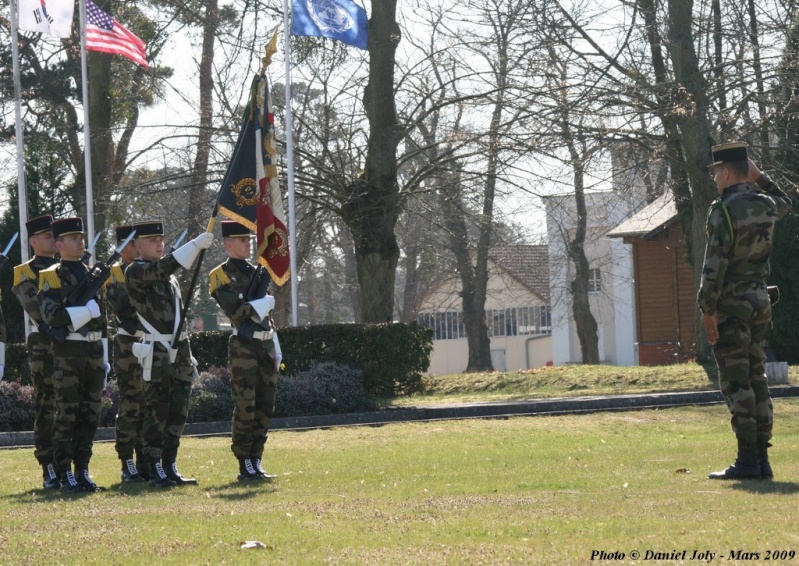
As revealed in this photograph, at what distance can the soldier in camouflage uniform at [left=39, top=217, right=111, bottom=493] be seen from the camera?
10.1 meters

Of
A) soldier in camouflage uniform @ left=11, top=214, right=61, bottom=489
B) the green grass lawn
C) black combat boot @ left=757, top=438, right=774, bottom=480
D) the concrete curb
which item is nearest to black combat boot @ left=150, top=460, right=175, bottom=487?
the green grass lawn

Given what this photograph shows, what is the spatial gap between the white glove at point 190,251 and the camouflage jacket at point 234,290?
467 mm

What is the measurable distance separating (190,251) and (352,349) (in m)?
11.1

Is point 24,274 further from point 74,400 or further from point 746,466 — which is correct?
point 746,466

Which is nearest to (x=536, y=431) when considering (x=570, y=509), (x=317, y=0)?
(x=570, y=509)

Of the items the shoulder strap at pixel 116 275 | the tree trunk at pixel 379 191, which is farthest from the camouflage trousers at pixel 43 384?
the tree trunk at pixel 379 191

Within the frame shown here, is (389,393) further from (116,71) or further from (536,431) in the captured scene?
(116,71)

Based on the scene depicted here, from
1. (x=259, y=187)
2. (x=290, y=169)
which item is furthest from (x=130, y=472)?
(x=290, y=169)

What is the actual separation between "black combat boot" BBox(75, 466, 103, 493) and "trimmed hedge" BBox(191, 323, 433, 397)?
1035 cm

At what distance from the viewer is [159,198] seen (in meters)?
27.7

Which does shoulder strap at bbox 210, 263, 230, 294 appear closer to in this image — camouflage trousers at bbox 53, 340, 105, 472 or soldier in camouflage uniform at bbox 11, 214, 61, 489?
camouflage trousers at bbox 53, 340, 105, 472

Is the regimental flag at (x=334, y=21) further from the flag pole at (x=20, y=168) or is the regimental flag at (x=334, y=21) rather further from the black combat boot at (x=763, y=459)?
the black combat boot at (x=763, y=459)

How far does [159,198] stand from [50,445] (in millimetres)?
17517

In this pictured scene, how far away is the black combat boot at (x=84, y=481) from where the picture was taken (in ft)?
32.6
